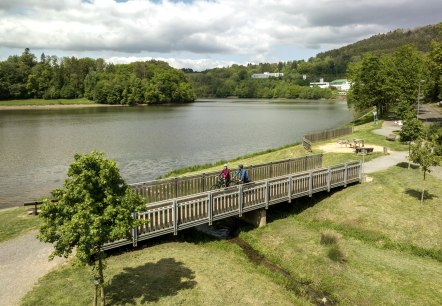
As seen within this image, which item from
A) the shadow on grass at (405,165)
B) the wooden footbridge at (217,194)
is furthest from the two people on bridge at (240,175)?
the shadow on grass at (405,165)

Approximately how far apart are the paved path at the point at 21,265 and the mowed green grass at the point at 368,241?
903 cm

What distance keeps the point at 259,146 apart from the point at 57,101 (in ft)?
402

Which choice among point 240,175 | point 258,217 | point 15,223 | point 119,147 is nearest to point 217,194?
point 240,175

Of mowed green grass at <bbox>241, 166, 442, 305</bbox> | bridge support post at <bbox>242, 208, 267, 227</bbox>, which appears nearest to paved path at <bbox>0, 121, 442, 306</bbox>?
mowed green grass at <bbox>241, 166, 442, 305</bbox>

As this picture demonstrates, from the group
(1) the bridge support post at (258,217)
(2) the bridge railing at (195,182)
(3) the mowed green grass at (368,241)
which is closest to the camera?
(3) the mowed green grass at (368,241)

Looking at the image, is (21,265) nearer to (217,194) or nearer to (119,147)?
(217,194)

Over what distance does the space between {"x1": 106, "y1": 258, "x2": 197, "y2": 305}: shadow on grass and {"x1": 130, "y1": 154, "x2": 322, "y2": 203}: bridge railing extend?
4.68 metres

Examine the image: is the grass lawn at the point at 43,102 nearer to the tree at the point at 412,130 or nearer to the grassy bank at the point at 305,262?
the tree at the point at 412,130

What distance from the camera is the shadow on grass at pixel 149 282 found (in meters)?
11.8

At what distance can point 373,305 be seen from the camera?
1270cm

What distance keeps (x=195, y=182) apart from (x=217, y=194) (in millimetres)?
2883

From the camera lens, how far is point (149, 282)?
497 inches

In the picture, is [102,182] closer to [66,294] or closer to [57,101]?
[66,294]

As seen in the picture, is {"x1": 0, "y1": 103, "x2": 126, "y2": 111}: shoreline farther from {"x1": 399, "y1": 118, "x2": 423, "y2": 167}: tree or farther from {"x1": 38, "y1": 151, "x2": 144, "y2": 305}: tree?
{"x1": 38, "y1": 151, "x2": 144, "y2": 305}: tree
